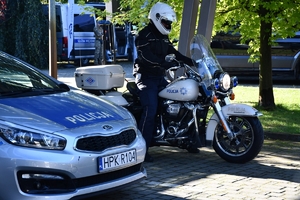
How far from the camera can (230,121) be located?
25.0ft

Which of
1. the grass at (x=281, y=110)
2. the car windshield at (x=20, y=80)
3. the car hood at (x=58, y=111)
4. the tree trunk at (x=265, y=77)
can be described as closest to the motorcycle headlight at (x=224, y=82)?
the car hood at (x=58, y=111)

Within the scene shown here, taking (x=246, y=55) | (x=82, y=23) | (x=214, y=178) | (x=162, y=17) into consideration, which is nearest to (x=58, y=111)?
(x=214, y=178)

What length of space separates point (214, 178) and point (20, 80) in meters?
2.37

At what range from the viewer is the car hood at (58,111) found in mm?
5250

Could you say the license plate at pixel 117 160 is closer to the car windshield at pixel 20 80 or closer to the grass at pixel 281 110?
the car windshield at pixel 20 80

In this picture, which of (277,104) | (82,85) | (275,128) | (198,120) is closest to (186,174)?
(198,120)

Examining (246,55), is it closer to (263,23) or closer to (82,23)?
(263,23)

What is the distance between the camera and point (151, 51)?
7.74 meters

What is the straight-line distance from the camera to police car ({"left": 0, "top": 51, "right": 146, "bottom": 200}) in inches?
198

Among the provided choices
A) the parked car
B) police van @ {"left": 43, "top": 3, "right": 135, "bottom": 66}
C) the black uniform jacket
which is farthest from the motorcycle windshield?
police van @ {"left": 43, "top": 3, "right": 135, "bottom": 66}

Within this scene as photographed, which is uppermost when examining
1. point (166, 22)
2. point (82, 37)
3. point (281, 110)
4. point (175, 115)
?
point (166, 22)

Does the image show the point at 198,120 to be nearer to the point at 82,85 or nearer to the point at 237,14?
the point at 82,85

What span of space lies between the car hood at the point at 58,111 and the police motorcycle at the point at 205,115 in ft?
5.22

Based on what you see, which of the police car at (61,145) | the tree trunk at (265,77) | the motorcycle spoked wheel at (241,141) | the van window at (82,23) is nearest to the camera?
the police car at (61,145)
